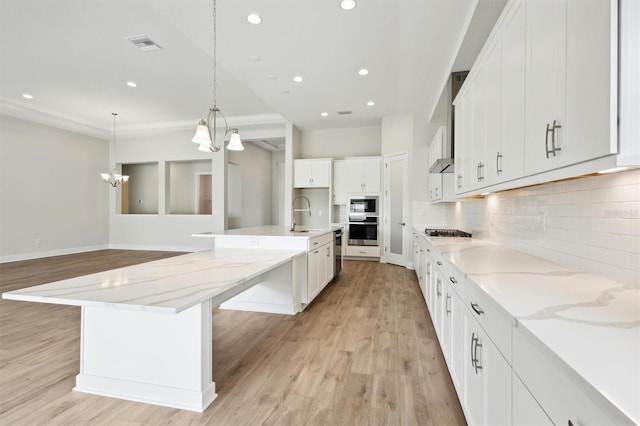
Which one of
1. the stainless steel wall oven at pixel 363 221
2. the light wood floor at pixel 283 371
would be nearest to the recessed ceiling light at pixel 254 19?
the light wood floor at pixel 283 371

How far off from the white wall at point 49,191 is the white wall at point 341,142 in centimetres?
593

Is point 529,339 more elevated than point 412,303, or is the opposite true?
point 529,339

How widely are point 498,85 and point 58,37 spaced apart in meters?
5.10

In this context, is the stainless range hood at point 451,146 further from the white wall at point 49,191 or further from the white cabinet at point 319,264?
the white wall at point 49,191

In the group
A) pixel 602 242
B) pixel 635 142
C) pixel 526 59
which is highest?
pixel 526 59

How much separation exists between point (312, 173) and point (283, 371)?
5.21 m

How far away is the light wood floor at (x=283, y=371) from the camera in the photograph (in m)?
1.65

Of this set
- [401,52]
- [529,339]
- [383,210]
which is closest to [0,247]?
[383,210]

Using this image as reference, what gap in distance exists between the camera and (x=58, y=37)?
3.71 m

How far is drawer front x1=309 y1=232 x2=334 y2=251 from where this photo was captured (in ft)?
11.3

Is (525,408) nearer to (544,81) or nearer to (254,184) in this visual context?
(544,81)

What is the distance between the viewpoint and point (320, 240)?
3.87 metres

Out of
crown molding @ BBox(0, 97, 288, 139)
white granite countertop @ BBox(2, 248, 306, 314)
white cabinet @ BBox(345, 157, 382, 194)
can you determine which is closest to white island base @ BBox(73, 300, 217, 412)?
white granite countertop @ BBox(2, 248, 306, 314)

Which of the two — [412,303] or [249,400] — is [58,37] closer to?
[249,400]
